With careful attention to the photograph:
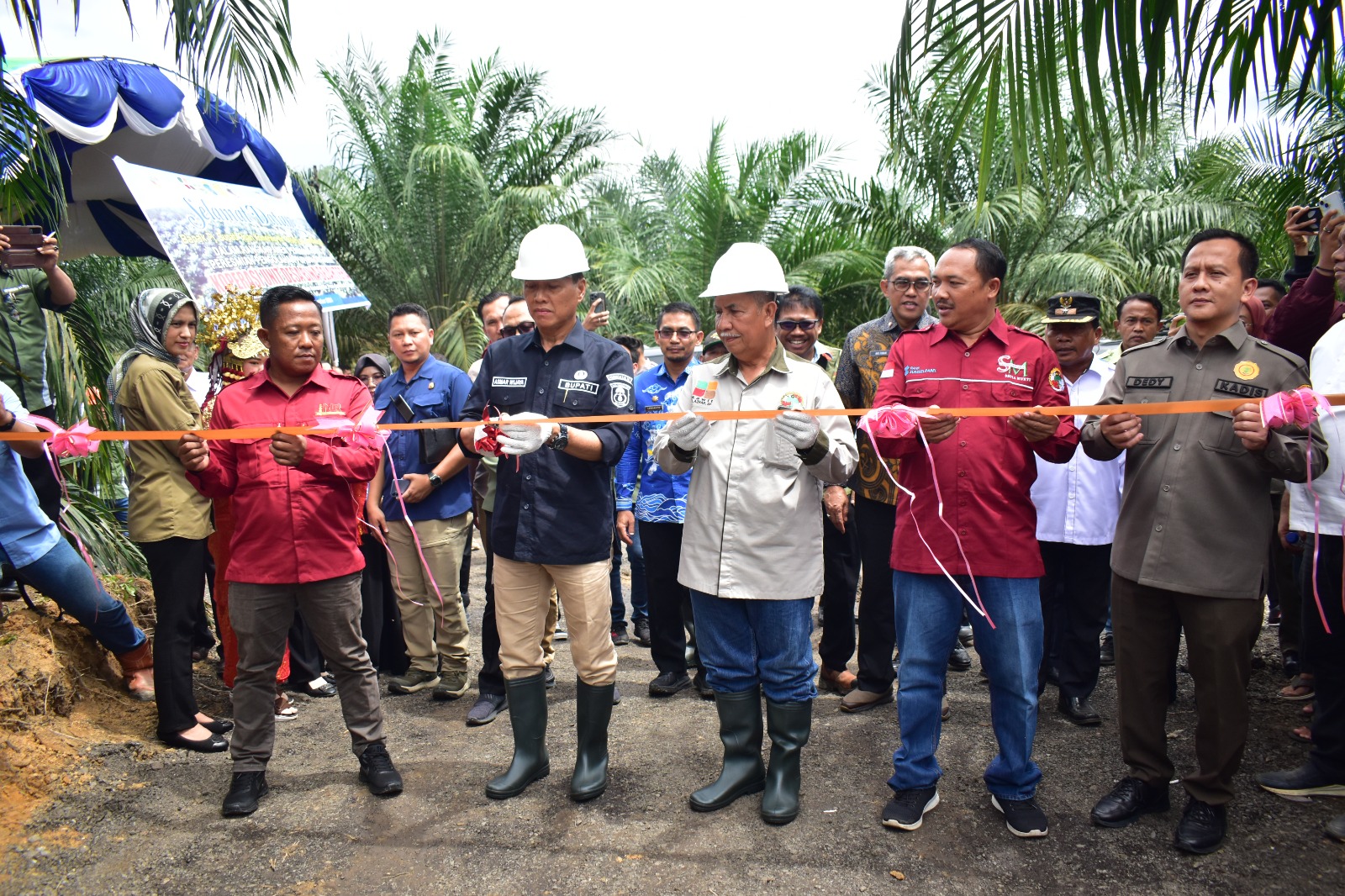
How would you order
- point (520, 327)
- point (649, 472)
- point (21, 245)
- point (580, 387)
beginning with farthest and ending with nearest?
point (520, 327) < point (649, 472) < point (21, 245) < point (580, 387)

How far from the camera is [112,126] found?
288 inches

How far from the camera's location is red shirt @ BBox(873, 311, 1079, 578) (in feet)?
11.4

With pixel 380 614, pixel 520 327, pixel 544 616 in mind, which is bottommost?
pixel 380 614

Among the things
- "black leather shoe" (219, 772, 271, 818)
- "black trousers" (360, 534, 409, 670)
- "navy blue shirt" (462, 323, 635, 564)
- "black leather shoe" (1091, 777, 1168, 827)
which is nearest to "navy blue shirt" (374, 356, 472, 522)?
"black trousers" (360, 534, 409, 670)

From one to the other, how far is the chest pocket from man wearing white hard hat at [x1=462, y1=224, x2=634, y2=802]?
2.18 metres

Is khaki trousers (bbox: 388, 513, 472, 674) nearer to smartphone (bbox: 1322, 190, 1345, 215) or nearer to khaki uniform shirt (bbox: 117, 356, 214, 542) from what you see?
khaki uniform shirt (bbox: 117, 356, 214, 542)

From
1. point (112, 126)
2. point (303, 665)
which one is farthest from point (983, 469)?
point (112, 126)

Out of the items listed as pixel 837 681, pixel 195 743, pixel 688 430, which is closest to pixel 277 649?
pixel 195 743

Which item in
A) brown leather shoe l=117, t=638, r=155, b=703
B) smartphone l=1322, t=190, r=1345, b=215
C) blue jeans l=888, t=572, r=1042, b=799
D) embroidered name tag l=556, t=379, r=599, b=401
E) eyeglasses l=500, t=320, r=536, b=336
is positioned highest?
smartphone l=1322, t=190, r=1345, b=215

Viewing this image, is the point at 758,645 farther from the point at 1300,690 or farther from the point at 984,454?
the point at 1300,690

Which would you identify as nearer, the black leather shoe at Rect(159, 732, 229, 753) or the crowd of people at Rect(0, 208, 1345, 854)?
the crowd of people at Rect(0, 208, 1345, 854)

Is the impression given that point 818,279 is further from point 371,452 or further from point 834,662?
point 371,452

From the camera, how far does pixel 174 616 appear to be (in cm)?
426

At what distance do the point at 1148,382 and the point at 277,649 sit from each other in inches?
143
